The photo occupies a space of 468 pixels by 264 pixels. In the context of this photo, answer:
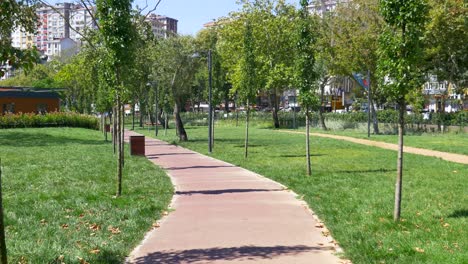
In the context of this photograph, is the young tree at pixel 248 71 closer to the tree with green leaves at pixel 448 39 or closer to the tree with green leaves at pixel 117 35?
the tree with green leaves at pixel 117 35

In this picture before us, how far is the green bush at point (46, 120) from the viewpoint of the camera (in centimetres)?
4325

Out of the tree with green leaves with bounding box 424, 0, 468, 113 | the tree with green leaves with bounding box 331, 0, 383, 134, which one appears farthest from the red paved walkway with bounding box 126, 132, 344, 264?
the tree with green leaves with bounding box 331, 0, 383, 134

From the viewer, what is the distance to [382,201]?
11047mm

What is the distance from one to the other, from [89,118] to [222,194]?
136 feet

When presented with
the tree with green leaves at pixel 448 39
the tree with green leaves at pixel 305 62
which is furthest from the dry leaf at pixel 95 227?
the tree with green leaves at pixel 448 39

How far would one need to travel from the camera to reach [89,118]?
51531 millimetres

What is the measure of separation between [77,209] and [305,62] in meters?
8.16

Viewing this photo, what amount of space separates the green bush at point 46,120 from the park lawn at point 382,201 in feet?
87.1

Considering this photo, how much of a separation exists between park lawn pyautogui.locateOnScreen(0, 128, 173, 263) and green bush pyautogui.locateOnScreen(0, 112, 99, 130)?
26.6 meters

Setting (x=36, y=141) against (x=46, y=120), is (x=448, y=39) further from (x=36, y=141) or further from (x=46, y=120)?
(x=46, y=120)

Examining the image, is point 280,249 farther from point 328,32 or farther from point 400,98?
point 328,32

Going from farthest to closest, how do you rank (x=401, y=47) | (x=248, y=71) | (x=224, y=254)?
(x=248, y=71) → (x=401, y=47) → (x=224, y=254)

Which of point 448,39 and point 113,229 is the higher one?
point 448,39

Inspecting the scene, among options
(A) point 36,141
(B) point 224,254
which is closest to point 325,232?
(B) point 224,254
